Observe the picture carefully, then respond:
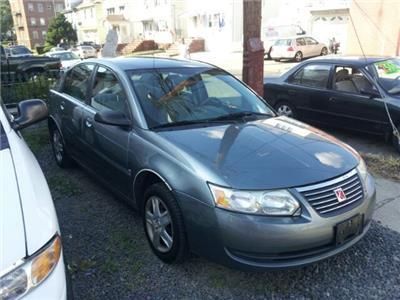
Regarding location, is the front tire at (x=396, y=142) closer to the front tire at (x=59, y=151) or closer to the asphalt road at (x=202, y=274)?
the asphalt road at (x=202, y=274)

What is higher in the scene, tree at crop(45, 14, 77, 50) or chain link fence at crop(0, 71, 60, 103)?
tree at crop(45, 14, 77, 50)

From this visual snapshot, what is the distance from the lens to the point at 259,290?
2.74 meters

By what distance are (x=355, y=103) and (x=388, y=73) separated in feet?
2.37

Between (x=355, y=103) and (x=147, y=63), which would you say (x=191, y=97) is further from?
(x=355, y=103)

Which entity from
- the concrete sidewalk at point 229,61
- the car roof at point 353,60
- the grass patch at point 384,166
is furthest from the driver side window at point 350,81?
the concrete sidewalk at point 229,61

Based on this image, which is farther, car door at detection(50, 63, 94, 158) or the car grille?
car door at detection(50, 63, 94, 158)

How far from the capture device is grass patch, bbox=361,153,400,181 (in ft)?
15.9

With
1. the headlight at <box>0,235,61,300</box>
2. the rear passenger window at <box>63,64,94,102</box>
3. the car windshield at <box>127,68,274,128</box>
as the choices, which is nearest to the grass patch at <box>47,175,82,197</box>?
the rear passenger window at <box>63,64,94,102</box>

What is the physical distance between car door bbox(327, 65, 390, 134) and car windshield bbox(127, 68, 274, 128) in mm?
2726

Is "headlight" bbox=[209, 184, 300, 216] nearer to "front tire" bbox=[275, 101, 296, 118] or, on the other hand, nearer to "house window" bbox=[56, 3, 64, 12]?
"front tire" bbox=[275, 101, 296, 118]

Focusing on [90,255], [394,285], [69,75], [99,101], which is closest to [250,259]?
[394,285]

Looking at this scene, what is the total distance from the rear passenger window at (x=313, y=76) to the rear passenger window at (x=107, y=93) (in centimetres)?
402

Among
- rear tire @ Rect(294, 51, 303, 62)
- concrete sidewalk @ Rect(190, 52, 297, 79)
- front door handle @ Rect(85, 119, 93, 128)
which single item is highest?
front door handle @ Rect(85, 119, 93, 128)

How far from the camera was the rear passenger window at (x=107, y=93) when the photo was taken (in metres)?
3.58
